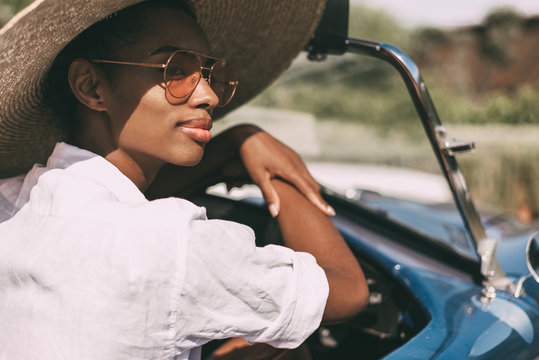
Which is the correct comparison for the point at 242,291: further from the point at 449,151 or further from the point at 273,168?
the point at 449,151

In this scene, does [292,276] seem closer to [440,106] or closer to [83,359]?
[83,359]

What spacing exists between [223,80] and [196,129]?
31 cm

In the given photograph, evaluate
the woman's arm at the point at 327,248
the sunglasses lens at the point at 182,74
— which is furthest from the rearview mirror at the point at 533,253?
the sunglasses lens at the point at 182,74

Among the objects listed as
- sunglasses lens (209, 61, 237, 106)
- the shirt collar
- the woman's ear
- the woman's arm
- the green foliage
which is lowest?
the green foliage

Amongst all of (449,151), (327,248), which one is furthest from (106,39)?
(449,151)

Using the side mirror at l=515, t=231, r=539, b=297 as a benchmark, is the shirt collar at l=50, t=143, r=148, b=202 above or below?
above

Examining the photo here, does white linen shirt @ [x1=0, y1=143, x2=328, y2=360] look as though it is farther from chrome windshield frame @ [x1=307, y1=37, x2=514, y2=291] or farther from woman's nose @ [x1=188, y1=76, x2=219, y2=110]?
chrome windshield frame @ [x1=307, y1=37, x2=514, y2=291]

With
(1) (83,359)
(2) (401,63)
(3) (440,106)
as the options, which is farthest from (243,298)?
(3) (440,106)

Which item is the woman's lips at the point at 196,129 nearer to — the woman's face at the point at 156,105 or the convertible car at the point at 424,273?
the woman's face at the point at 156,105

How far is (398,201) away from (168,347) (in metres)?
2.19

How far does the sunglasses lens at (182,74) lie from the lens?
4.33ft

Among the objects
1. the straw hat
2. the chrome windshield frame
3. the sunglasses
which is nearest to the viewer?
the straw hat

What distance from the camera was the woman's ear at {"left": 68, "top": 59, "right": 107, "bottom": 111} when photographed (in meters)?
1.35

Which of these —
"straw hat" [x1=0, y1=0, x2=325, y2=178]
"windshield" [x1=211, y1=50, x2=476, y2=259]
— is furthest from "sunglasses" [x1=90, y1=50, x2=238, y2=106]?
"windshield" [x1=211, y1=50, x2=476, y2=259]
